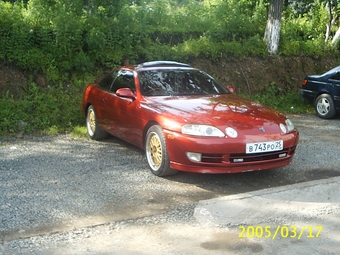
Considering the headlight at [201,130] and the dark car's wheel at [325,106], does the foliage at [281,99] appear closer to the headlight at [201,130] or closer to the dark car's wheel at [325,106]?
the dark car's wheel at [325,106]

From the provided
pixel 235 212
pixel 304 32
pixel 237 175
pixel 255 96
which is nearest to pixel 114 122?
pixel 237 175

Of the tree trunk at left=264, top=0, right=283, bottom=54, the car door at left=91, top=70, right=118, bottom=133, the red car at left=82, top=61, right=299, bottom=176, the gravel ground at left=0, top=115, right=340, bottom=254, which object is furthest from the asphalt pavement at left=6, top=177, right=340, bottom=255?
the tree trunk at left=264, top=0, right=283, bottom=54

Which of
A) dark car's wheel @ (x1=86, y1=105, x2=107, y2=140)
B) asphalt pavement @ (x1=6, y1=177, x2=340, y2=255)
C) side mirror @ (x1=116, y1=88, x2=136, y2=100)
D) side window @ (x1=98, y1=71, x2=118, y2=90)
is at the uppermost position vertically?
side window @ (x1=98, y1=71, x2=118, y2=90)

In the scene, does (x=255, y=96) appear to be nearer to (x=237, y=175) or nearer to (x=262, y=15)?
(x=262, y=15)

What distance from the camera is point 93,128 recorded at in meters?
8.28

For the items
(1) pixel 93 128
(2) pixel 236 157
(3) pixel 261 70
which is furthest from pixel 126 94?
(3) pixel 261 70

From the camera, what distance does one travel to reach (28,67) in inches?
415

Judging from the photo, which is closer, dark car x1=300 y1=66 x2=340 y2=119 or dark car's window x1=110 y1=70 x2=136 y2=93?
dark car's window x1=110 y1=70 x2=136 y2=93

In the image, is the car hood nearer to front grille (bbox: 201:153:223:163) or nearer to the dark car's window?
front grille (bbox: 201:153:223:163)

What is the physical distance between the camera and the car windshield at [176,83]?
6.88m

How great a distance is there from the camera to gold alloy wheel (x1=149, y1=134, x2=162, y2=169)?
605 cm

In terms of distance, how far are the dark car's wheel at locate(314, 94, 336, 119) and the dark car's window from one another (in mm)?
5610
